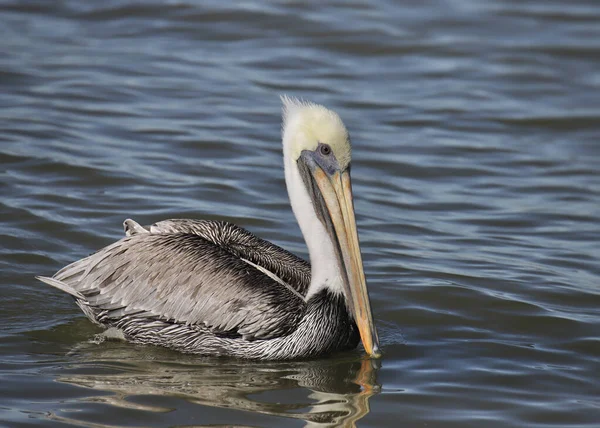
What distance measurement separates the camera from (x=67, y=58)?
11.2 m

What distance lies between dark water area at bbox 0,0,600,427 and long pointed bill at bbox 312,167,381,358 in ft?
0.82

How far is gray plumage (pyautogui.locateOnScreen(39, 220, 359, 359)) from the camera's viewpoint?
18.4ft

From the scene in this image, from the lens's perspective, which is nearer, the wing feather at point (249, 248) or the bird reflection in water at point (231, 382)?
the bird reflection in water at point (231, 382)

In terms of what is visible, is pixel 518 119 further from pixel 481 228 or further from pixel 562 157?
pixel 481 228

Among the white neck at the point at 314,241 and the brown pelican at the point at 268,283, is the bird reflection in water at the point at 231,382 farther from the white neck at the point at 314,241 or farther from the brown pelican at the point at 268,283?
the white neck at the point at 314,241

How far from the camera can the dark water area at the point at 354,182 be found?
5340 mm

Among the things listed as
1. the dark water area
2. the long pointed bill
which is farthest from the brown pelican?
the dark water area

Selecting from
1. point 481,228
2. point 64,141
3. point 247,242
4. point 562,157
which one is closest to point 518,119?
point 562,157

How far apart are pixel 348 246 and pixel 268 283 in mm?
458

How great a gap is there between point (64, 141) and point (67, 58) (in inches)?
95.1

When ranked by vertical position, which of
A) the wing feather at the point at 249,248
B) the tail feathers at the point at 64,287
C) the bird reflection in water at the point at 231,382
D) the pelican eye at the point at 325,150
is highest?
the pelican eye at the point at 325,150

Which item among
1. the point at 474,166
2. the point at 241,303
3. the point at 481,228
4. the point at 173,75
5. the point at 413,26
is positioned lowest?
the point at 241,303

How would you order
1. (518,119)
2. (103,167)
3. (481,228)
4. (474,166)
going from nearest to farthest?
(481,228) < (103,167) < (474,166) < (518,119)

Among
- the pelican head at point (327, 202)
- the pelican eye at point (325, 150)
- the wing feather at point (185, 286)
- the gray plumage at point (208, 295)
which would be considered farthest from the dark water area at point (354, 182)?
the pelican eye at point (325, 150)
